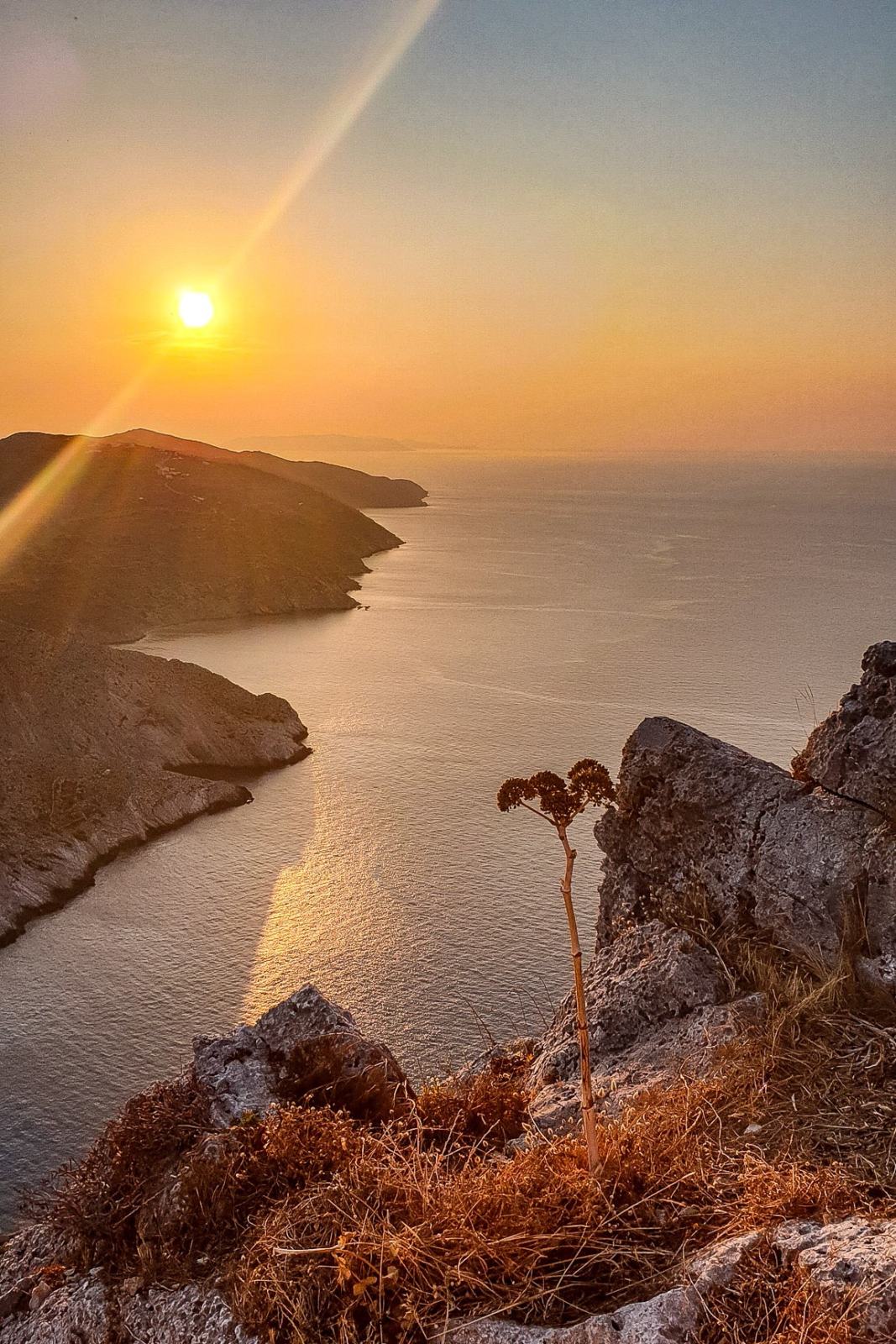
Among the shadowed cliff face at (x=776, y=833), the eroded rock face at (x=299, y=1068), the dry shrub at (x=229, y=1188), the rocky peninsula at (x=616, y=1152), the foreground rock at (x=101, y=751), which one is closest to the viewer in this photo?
the rocky peninsula at (x=616, y=1152)

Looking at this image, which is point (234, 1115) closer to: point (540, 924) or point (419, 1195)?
point (419, 1195)

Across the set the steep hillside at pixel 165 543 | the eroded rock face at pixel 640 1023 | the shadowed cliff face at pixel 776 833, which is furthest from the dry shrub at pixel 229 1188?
the steep hillside at pixel 165 543

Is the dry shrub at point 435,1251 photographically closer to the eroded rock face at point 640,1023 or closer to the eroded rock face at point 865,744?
the eroded rock face at point 640,1023

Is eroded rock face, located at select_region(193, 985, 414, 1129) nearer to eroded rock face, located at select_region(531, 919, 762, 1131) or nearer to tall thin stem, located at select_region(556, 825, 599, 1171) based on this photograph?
eroded rock face, located at select_region(531, 919, 762, 1131)

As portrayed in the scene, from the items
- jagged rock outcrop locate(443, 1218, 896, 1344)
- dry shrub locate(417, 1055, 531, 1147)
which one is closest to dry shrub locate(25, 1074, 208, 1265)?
dry shrub locate(417, 1055, 531, 1147)

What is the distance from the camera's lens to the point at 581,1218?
479cm

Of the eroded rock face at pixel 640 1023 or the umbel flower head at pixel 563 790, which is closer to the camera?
the umbel flower head at pixel 563 790

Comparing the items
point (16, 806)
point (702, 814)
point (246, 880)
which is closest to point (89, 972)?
point (246, 880)

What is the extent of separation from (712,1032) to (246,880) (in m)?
30.0

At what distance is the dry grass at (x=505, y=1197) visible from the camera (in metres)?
4.52

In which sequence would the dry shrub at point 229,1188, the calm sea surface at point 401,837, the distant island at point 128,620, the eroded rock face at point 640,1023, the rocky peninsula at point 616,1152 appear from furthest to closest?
the distant island at point 128,620, the calm sea surface at point 401,837, the eroded rock face at point 640,1023, the dry shrub at point 229,1188, the rocky peninsula at point 616,1152

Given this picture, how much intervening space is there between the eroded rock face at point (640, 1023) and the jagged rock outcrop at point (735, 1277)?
91.8 inches

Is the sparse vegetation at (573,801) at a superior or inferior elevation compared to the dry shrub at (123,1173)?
superior

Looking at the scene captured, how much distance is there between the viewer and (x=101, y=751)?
44.0 metres
